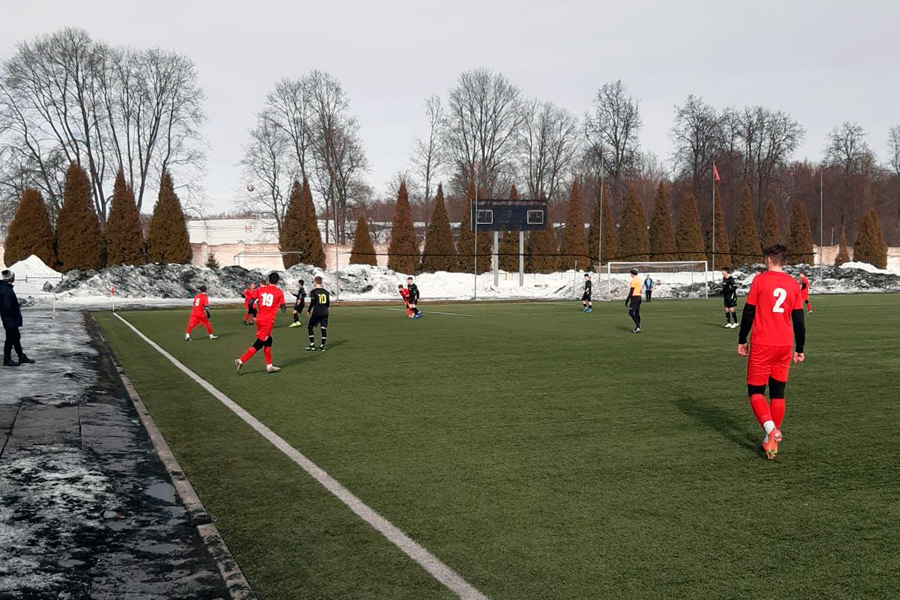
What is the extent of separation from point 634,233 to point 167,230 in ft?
124

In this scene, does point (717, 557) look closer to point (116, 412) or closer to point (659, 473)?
point (659, 473)

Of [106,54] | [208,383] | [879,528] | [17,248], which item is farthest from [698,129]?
[879,528]

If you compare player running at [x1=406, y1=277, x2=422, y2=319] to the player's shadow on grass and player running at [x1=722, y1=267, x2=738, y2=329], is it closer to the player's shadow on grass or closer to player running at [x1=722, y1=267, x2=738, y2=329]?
player running at [x1=722, y1=267, x2=738, y2=329]

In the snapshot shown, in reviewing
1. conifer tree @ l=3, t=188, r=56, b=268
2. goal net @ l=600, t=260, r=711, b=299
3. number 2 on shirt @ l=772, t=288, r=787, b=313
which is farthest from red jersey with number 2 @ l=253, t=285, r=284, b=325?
conifer tree @ l=3, t=188, r=56, b=268

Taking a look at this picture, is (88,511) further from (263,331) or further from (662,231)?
(662,231)

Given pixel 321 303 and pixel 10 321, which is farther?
pixel 321 303

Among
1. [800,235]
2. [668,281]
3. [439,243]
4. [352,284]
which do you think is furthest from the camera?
[800,235]

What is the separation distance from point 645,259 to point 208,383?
5553 centimetres

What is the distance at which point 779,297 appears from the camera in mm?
6688

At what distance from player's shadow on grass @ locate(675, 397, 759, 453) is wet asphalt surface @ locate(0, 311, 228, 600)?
5.25 m

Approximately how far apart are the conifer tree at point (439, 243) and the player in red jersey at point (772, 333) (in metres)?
53.9

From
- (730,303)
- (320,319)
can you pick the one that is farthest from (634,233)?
(320,319)

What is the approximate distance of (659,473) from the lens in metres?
6.26

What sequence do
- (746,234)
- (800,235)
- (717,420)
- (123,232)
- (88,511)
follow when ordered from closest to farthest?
(88,511), (717,420), (123,232), (746,234), (800,235)
